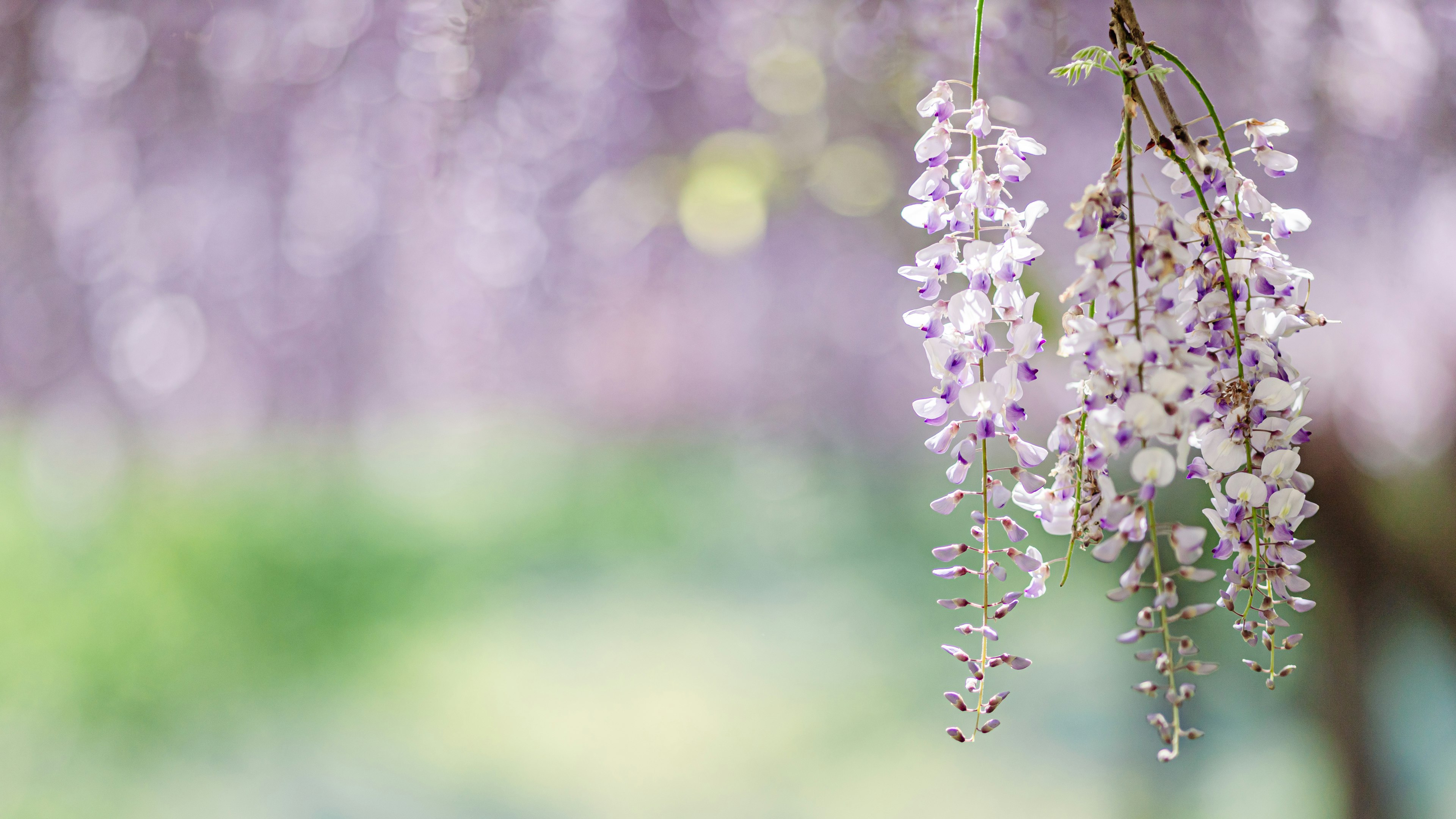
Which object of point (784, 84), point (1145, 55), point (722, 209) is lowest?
point (1145, 55)

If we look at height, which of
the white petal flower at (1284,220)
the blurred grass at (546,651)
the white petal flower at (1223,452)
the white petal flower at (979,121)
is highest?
the white petal flower at (979,121)

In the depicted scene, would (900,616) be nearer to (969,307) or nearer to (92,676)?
(969,307)

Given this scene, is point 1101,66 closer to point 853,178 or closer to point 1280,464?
point 1280,464

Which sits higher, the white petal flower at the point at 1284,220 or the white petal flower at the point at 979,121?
the white petal flower at the point at 979,121

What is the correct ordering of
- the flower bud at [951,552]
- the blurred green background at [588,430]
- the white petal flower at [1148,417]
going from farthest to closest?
the blurred green background at [588,430] < the flower bud at [951,552] < the white petal flower at [1148,417]

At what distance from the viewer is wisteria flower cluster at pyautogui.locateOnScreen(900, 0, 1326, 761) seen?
1.22 ft

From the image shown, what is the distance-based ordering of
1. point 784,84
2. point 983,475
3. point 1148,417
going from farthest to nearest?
point 784,84 < point 983,475 < point 1148,417

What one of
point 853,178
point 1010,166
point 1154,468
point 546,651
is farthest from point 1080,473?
point 546,651

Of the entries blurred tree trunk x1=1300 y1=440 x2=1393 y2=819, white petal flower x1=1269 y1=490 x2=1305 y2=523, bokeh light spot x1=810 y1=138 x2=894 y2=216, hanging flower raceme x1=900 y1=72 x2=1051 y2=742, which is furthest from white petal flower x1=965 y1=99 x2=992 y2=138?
blurred tree trunk x1=1300 y1=440 x2=1393 y2=819

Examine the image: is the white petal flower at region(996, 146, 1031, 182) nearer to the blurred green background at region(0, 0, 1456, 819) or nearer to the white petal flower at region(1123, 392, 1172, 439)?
the white petal flower at region(1123, 392, 1172, 439)

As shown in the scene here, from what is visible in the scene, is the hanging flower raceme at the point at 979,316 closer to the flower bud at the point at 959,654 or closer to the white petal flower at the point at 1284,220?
the flower bud at the point at 959,654

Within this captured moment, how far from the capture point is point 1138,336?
36cm

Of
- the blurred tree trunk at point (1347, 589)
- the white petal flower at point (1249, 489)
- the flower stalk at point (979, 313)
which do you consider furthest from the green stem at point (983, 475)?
the blurred tree trunk at point (1347, 589)

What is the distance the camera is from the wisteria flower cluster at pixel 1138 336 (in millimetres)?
371
